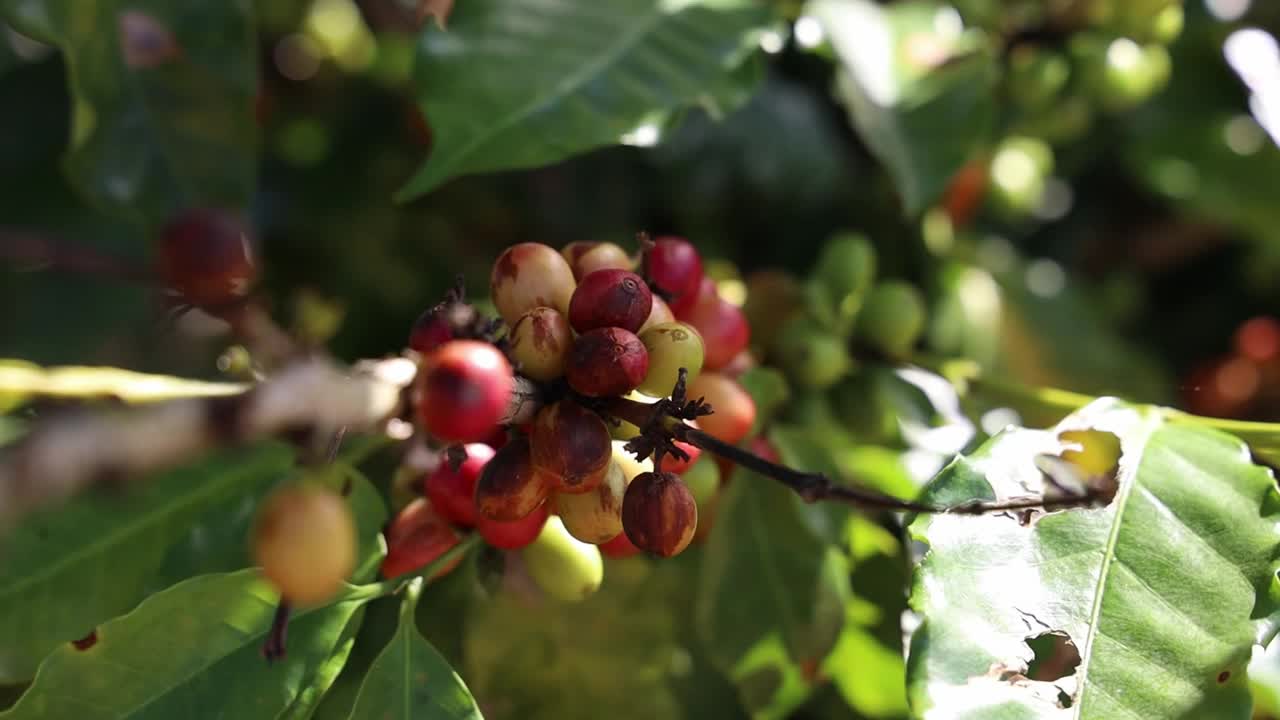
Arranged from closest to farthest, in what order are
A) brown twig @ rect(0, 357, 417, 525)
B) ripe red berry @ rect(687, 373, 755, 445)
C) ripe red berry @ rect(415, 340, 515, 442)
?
1. brown twig @ rect(0, 357, 417, 525)
2. ripe red berry @ rect(415, 340, 515, 442)
3. ripe red berry @ rect(687, 373, 755, 445)

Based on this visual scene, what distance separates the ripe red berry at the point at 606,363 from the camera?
1.67 ft

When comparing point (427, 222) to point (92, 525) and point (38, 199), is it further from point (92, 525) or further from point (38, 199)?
point (92, 525)

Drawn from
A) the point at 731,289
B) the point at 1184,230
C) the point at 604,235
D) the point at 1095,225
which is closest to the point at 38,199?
the point at 604,235

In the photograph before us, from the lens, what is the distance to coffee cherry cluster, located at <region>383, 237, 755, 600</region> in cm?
47

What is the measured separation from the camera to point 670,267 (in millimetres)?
653

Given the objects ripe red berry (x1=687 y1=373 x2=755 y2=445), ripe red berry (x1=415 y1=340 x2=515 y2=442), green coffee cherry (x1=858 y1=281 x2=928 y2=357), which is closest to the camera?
ripe red berry (x1=415 y1=340 x2=515 y2=442)

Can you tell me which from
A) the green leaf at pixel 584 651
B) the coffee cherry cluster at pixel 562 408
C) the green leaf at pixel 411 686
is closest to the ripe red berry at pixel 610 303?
the coffee cherry cluster at pixel 562 408

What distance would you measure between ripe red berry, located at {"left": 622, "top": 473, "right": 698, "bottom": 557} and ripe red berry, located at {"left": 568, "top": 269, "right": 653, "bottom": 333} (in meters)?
0.08

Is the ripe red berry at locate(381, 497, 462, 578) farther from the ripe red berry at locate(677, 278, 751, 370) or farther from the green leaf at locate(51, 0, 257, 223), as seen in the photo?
the green leaf at locate(51, 0, 257, 223)

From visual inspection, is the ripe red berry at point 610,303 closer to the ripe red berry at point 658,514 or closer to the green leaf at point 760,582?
the ripe red berry at point 658,514

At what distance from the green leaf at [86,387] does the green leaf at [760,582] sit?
0.37m

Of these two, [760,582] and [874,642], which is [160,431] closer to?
[760,582]

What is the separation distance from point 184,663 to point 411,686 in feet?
0.41

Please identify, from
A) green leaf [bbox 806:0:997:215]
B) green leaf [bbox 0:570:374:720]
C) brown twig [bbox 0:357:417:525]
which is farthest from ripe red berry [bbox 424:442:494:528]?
green leaf [bbox 806:0:997:215]
